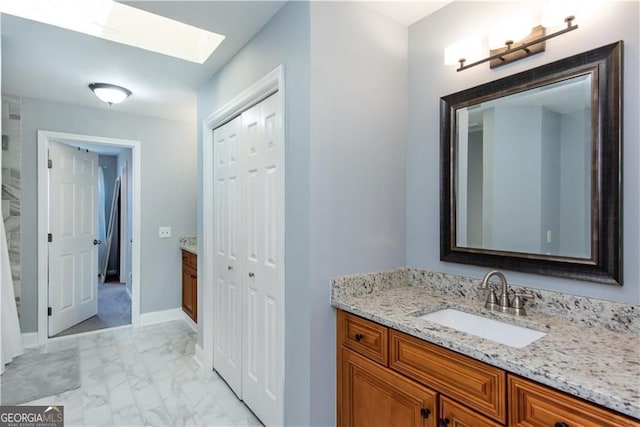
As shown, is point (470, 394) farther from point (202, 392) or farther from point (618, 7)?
point (202, 392)

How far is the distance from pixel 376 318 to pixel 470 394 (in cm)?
43

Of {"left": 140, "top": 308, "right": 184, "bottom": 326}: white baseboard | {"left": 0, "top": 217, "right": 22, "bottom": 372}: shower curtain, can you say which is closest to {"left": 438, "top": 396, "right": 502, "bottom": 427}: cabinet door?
{"left": 0, "top": 217, "right": 22, "bottom": 372}: shower curtain

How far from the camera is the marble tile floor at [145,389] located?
2.06 m

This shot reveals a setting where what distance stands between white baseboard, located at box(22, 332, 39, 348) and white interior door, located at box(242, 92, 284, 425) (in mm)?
2481

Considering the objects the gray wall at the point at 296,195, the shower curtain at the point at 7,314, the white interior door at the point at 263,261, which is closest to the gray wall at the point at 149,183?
the shower curtain at the point at 7,314

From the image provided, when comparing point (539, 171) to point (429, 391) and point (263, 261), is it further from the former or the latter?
point (263, 261)

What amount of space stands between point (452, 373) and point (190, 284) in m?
3.11

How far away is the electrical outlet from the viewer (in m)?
3.84

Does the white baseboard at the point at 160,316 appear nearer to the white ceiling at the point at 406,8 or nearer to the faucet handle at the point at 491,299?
the faucet handle at the point at 491,299

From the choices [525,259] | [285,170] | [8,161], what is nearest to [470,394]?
[525,259]

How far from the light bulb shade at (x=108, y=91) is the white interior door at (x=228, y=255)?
0.95 meters

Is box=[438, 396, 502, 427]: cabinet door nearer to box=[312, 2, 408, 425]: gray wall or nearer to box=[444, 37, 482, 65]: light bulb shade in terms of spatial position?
box=[312, 2, 408, 425]: gray wall

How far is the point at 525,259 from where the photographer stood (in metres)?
1.47

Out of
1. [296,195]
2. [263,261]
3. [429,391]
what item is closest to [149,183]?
[263,261]
